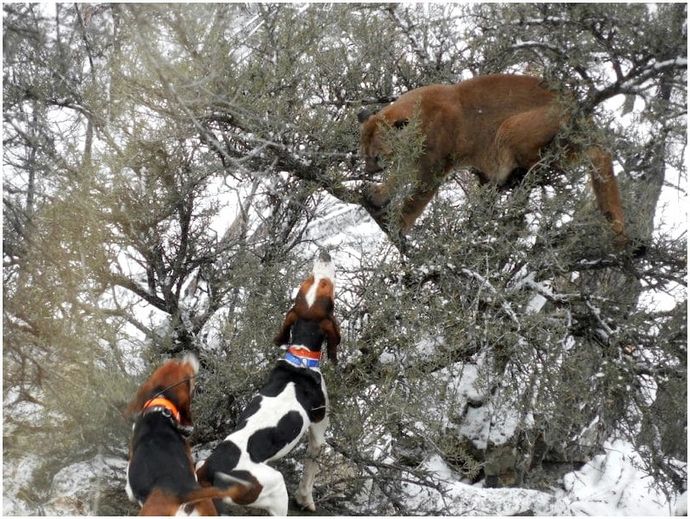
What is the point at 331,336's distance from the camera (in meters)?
5.54

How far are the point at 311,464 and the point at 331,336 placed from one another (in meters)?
0.94

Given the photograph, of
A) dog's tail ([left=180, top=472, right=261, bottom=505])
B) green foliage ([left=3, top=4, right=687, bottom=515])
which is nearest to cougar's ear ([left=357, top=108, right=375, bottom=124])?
green foliage ([left=3, top=4, right=687, bottom=515])

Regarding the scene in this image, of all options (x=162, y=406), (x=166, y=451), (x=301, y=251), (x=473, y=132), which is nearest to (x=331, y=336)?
(x=162, y=406)

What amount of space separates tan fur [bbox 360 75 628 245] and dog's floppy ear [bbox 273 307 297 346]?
1105 millimetres

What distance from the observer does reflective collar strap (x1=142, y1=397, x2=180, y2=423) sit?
491 centimetres

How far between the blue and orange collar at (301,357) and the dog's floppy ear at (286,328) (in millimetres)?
148

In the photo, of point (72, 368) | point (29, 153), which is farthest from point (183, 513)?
point (29, 153)

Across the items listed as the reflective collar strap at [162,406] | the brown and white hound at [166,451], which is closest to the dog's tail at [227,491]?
the brown and white hound at [166,451]

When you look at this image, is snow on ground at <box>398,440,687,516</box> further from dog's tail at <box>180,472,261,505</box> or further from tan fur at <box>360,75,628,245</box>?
tan fur at <box>360,75,628,245</box>

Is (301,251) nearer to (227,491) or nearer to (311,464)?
(311,464)

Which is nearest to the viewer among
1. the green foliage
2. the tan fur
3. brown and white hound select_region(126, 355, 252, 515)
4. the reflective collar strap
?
brown and white hound select_region(126, 355, 252, 515)

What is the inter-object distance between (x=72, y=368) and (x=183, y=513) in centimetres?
140

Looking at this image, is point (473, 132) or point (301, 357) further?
point (473, 132)

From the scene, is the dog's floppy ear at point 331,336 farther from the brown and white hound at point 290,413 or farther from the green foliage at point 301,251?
the green foliage at point 301,251
